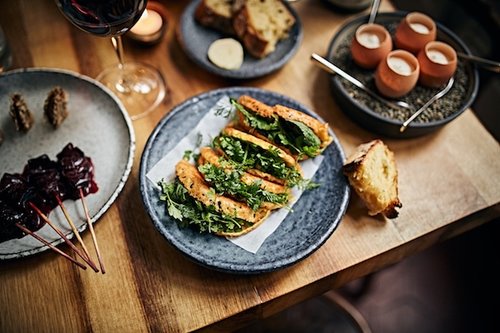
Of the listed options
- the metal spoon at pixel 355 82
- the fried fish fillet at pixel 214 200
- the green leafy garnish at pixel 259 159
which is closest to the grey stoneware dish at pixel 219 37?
the metal spoon at pixel 355 82

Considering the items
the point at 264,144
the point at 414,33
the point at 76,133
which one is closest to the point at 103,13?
the point at 76,133

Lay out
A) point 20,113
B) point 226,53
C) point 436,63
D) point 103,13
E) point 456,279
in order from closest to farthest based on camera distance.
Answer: point 103,13 → point 20,113 → point 436,63 → point 226,53 → point 456,279

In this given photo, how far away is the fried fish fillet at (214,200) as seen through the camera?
1277 millimetres

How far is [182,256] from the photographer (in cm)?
134

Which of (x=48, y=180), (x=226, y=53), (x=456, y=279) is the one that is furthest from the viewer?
(x=456, y=279)

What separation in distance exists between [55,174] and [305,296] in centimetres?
79

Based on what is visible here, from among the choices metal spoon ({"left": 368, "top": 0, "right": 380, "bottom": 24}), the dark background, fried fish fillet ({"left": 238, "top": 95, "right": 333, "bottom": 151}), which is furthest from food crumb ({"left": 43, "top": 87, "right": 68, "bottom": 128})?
the dark background

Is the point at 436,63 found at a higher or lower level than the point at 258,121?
higher

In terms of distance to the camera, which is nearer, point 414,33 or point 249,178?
point 249,178

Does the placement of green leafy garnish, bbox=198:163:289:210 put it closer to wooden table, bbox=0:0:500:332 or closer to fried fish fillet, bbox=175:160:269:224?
fried fish fillet, bbox=175:160:269:224

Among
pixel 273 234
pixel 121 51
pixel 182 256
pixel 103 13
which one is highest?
pixel 103 13

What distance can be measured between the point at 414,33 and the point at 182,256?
1.07 m

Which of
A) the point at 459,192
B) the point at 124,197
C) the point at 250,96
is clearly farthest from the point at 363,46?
the point at 124,197

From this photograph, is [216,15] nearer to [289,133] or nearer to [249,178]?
[289,133]
